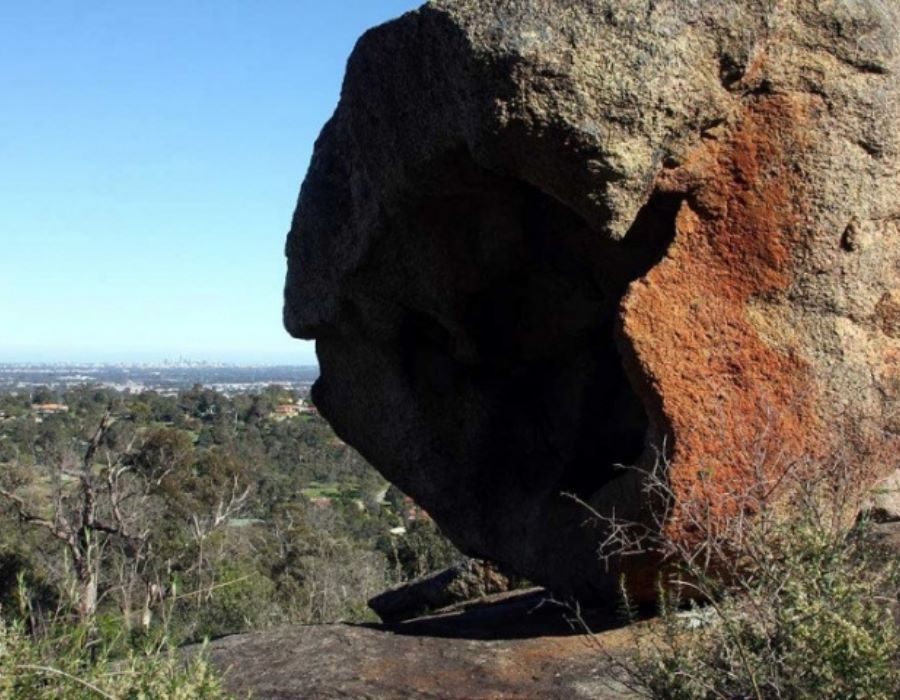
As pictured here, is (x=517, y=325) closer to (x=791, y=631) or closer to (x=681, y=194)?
(x=681, y=194)

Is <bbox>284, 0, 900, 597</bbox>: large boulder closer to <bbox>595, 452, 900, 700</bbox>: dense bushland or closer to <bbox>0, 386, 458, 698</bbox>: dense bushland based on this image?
<bbox>595, 452, 900, 700</bbox>: dense bushland

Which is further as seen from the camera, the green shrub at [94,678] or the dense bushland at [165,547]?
the dense bushland at [165,547]

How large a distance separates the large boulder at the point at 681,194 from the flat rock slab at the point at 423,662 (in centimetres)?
57

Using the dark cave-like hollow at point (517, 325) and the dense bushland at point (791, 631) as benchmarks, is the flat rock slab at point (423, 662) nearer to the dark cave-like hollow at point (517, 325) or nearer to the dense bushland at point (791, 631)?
the dense bushland at point (791, 631)

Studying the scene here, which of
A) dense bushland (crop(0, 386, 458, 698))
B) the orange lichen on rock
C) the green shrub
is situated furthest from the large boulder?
dense bushland (crop(0, 386, 458, 698))

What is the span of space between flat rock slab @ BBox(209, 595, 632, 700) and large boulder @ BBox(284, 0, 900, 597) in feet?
1.87

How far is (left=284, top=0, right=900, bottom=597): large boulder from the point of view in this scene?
574cm

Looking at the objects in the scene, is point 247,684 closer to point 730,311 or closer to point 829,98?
point 730,311

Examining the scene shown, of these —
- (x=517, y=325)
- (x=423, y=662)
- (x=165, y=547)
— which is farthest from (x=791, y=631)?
(x=165, y=547)

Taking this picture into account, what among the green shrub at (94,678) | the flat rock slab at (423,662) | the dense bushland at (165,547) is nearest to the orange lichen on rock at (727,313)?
the flat rock slab at (423,662)

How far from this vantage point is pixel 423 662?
253 inches

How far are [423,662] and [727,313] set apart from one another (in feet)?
8.51

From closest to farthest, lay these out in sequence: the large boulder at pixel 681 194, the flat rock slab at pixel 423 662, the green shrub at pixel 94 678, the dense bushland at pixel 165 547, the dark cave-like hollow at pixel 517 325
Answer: the green shrub at pixel 94 678, the dense bushland at pixel 165 547, the large boulder at pixel 681 194, the flat rock slab at pixel 423 662, the dark cave-like hollow at pixel 517 325

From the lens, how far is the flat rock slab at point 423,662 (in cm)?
596
